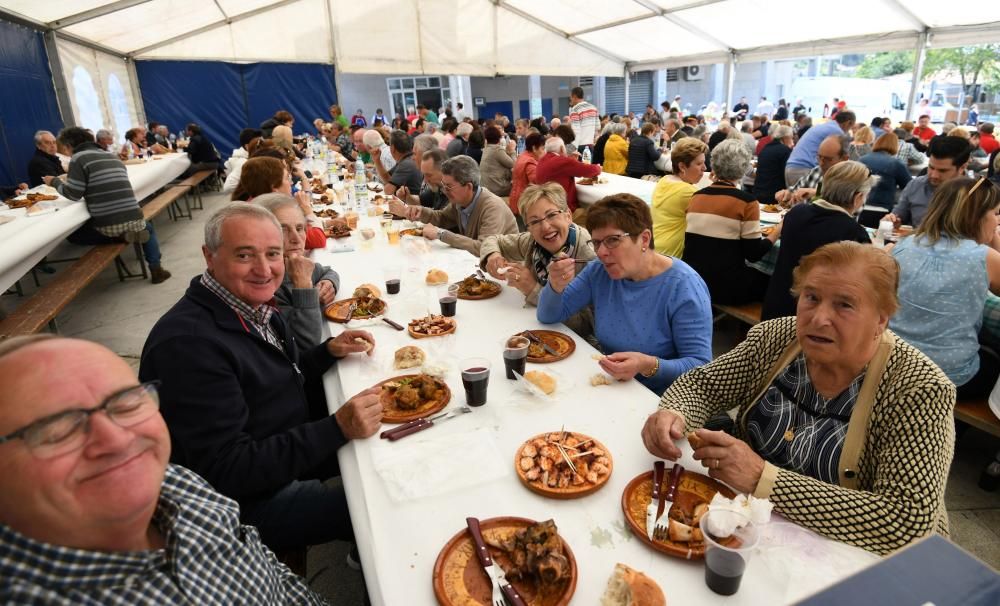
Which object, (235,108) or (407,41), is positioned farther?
(235,108)

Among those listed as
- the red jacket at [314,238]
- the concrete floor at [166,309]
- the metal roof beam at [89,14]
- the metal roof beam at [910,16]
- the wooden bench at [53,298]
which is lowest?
the concrete floor at [166,309]

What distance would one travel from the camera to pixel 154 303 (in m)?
5.72

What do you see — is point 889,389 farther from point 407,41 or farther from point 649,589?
point 407,41

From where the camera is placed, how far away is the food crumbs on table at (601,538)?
1.23 m

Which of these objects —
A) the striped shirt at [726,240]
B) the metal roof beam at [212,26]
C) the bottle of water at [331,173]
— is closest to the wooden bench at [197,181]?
the bottle of water at [331,173]

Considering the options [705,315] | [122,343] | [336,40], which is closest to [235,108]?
[336,40]

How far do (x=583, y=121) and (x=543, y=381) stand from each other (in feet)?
30.0

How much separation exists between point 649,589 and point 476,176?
361 cm

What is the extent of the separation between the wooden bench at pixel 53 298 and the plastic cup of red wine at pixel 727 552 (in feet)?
14.5

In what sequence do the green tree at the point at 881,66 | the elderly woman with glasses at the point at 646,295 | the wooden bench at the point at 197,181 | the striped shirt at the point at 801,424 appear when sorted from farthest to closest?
the green tree at the point at 881,66 < the wooden bench at the point at 197,181 < the elderly woman with glasses at the point at 646,295 < the striped shirt at the point at 801,424

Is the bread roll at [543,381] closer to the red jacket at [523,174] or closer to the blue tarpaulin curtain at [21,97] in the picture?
the red jacket at [523,174]

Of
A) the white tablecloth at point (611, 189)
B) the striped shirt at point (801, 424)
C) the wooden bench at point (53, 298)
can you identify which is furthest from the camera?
the white tablecloth at point (611, 189)

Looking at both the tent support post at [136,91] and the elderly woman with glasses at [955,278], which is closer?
the elderly woman with glasses at [955,278]

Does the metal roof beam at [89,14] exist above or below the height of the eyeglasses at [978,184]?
above
